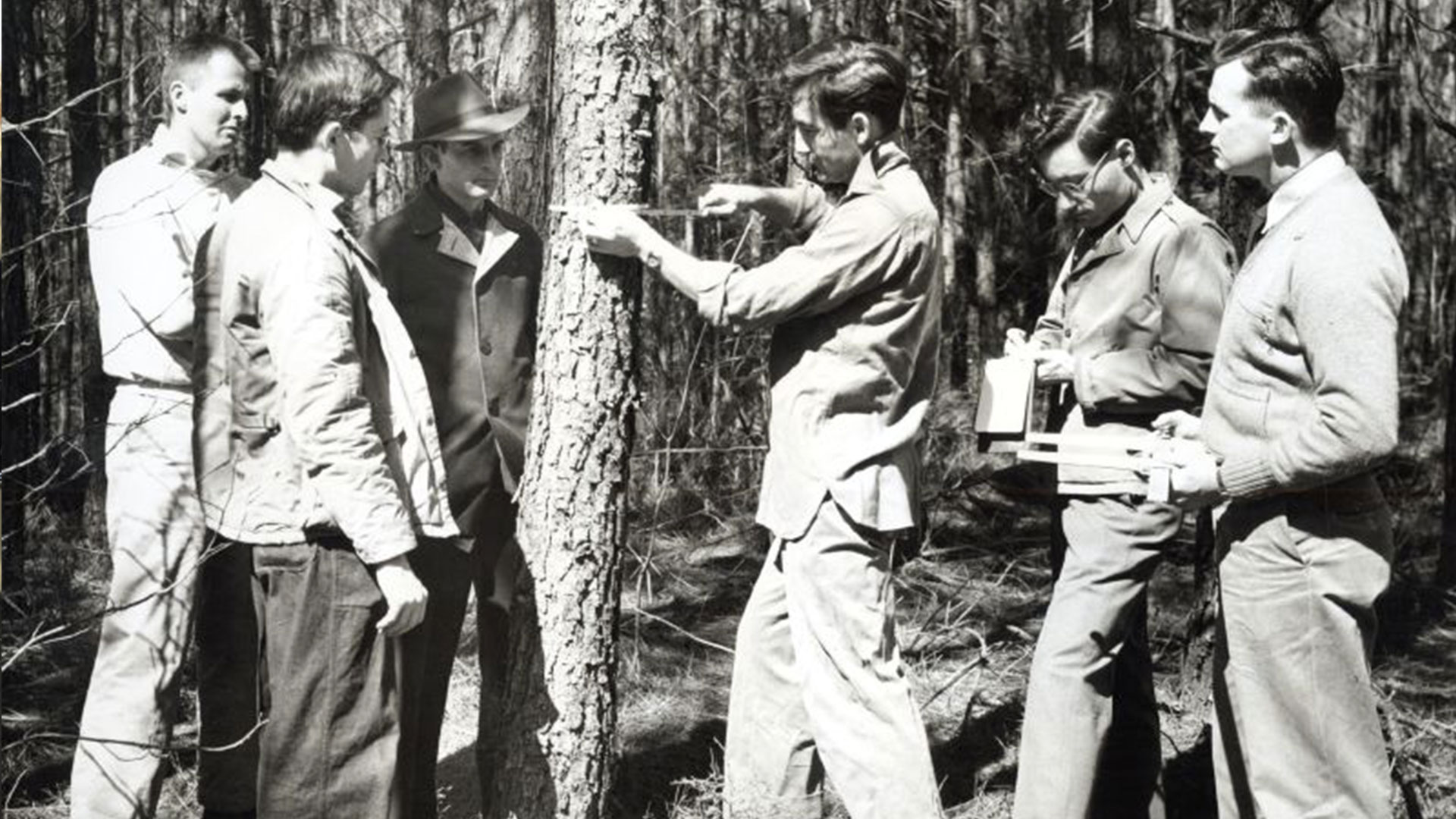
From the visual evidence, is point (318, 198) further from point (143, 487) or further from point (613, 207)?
point (143, 487)

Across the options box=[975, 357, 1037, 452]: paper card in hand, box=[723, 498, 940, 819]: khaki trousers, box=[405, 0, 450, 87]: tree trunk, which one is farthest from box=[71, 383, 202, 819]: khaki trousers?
box=[405, 0, 450, 87]: tree trunk

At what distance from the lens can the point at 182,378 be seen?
4117 millimetres

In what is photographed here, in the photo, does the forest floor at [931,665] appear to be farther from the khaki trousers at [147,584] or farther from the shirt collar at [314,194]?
the shirt collar at [314,194]

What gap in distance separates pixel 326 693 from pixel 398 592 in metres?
0.27

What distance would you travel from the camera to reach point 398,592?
322 centimetres

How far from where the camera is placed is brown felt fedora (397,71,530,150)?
14.5 feet

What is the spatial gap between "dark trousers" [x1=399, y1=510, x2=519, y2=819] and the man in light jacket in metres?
0.83

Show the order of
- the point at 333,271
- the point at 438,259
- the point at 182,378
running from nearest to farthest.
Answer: the point at 333,271 < the point at 182,378 < the point at 438,259

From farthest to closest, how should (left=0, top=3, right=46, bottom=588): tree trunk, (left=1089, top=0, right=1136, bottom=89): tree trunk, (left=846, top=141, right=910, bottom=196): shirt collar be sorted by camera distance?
(left=1089, top=0, right=1136, bottom=89): tree trunk
(left=0, top=3, right=46, bottom=588): tree trunk
(left=846, top=141, right=910, bottom=196): shirt collar

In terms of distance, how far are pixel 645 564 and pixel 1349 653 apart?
3.34m

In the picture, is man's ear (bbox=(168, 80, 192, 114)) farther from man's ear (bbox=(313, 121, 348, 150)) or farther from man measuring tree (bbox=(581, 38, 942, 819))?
man measuring tree (bbox=(581, 38, 942, 819))

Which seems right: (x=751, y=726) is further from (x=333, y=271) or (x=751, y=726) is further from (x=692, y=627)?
(x=692, y=627)

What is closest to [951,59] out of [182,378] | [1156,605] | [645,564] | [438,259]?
[1156,605]

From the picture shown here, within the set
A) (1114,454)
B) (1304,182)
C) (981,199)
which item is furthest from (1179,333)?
(981,199)
